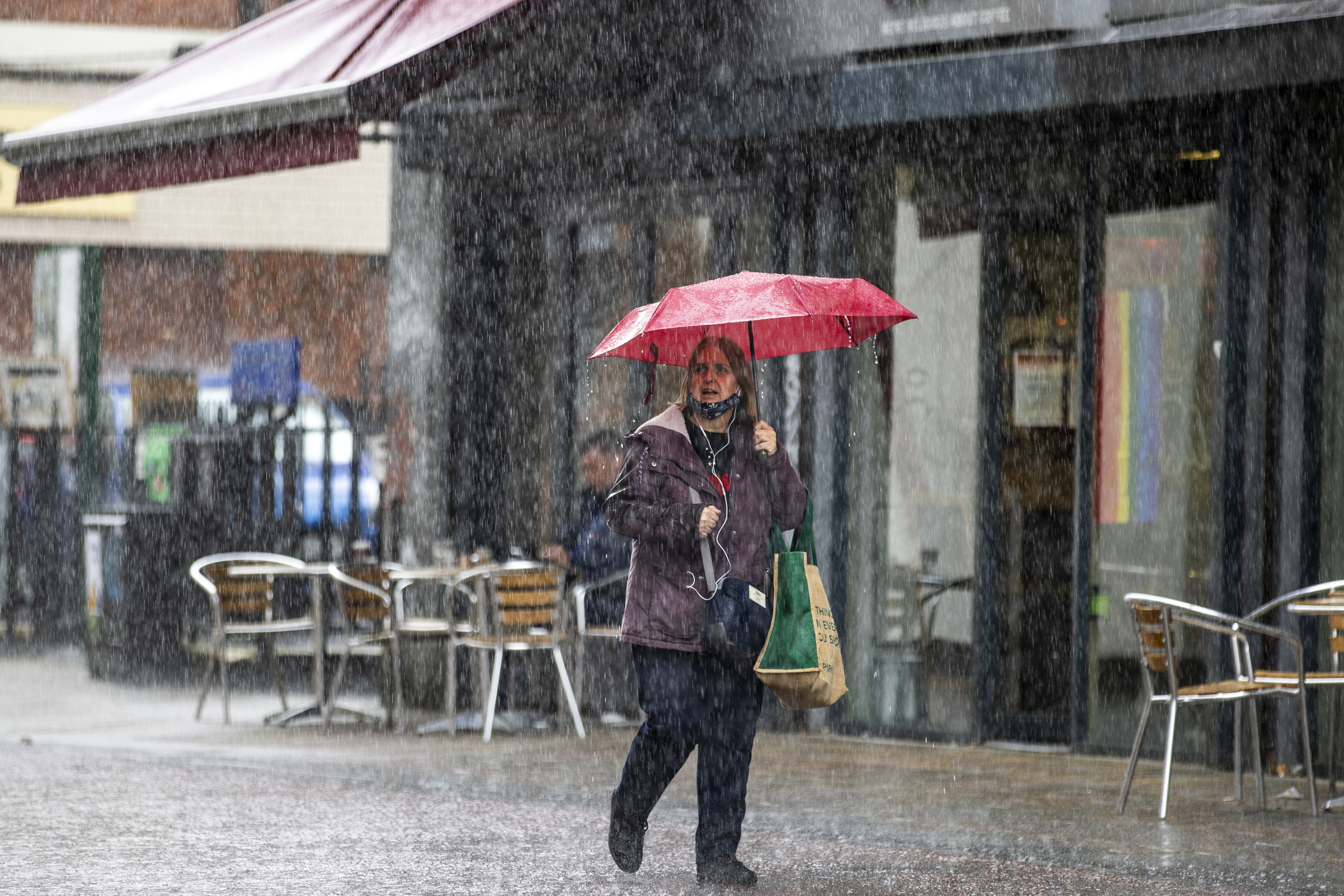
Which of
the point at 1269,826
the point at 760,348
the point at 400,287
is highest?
the point at 400,287

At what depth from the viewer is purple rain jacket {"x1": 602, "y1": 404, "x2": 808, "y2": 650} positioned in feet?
18.8

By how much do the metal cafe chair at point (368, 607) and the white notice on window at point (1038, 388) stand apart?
3663 millimetres

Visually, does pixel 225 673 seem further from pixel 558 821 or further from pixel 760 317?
pixel 760 317

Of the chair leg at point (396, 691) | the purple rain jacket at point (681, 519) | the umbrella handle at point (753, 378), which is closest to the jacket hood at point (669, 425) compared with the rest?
the purple rain jacket at point (681, 519)

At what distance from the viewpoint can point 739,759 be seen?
A: 5.83 m

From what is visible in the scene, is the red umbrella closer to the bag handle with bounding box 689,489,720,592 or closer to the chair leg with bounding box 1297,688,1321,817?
the bag handle with bounding box 689,489,720,592

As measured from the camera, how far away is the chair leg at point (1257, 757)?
7.60 meters

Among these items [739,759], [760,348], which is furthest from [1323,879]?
[760,348]

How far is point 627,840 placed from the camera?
5836 mm

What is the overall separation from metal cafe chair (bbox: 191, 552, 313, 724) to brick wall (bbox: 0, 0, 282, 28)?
338 inches

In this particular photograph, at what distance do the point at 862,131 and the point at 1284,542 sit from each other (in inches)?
123

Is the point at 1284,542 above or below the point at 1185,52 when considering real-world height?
below

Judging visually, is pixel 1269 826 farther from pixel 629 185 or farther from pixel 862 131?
pixel 629 185

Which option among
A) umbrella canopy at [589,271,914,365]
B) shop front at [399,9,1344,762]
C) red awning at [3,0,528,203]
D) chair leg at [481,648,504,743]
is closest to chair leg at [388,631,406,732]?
chair leg at [481,648,504,743]
